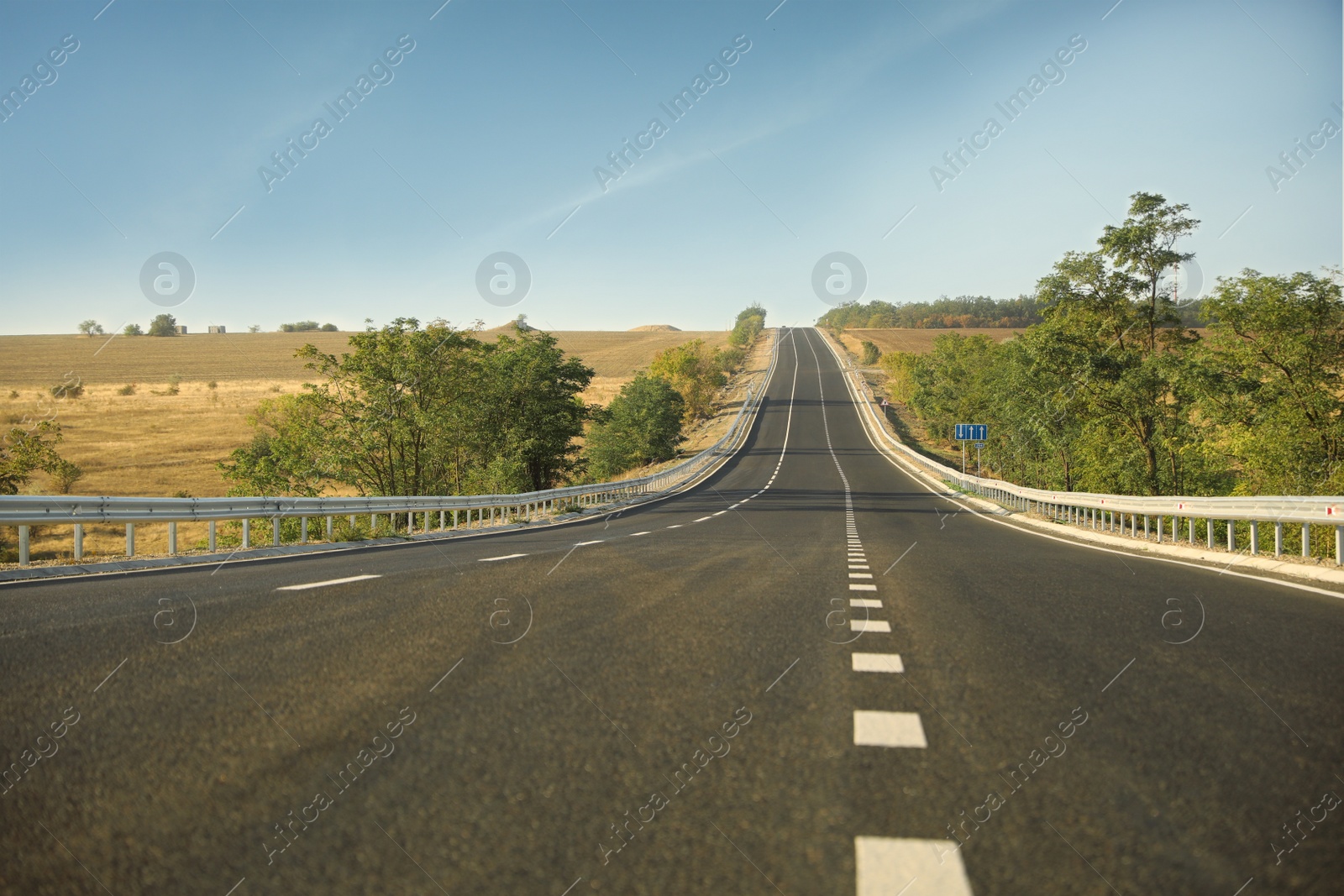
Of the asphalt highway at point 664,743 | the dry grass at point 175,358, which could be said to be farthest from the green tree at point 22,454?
the dry grass at point 175,358

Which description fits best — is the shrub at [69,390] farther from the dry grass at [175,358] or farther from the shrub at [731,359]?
the shrub at [731,359]

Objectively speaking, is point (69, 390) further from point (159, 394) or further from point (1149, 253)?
point (1149, 253)

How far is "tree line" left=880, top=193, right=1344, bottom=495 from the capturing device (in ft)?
104

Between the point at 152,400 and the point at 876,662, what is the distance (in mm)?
100264

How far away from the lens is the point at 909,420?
101m

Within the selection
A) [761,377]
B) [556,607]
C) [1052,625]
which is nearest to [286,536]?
[556,607]

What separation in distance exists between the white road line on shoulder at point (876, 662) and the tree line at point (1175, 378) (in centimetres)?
3307

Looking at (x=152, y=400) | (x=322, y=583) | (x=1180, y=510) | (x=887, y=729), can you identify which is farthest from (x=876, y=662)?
(x=152, y=400)

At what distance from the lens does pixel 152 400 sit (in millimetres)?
88875

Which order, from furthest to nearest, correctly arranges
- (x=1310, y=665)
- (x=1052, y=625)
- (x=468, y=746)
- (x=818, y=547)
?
(x=818, y=547) < (x=1052, y=625) < (x=1310, y=665) < (x=468, y=746)

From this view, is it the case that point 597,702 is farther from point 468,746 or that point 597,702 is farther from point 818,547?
point 818,547

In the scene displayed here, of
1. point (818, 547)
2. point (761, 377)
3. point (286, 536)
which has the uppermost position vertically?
point (761, 377)

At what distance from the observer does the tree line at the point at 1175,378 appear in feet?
104

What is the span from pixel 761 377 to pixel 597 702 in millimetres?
135013
